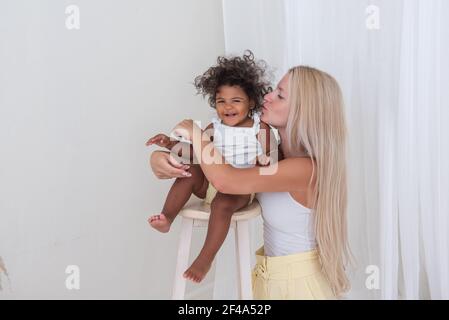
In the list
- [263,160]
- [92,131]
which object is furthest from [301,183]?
[92,131]

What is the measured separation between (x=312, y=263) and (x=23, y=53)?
935mm

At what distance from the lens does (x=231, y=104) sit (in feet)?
5.04

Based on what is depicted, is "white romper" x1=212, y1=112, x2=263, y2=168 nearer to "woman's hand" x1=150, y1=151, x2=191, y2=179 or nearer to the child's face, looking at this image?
the child's face

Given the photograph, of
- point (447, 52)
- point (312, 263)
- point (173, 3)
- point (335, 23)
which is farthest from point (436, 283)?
point (173, 3)

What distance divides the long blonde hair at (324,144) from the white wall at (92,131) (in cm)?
61

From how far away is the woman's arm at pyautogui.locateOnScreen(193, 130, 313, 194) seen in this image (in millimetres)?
1356

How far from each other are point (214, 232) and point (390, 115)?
61 cm

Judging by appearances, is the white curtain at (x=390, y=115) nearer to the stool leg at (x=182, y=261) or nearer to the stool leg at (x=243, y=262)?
the stool leg at (x=243, y=262)

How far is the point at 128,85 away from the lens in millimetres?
1822

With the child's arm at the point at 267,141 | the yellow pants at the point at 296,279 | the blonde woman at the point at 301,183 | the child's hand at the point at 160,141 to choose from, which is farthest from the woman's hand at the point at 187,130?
the yellow pants at the point at 296,279

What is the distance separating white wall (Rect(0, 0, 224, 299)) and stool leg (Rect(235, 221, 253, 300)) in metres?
0.55

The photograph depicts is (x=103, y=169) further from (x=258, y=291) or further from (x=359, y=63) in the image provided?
(x=359, y=63)

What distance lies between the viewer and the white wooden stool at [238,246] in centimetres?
141

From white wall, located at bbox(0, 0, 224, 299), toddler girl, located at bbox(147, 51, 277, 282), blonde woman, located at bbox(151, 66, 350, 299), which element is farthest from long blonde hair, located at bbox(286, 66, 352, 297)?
white wall, located at bbox(0, 0, 224, 299)
